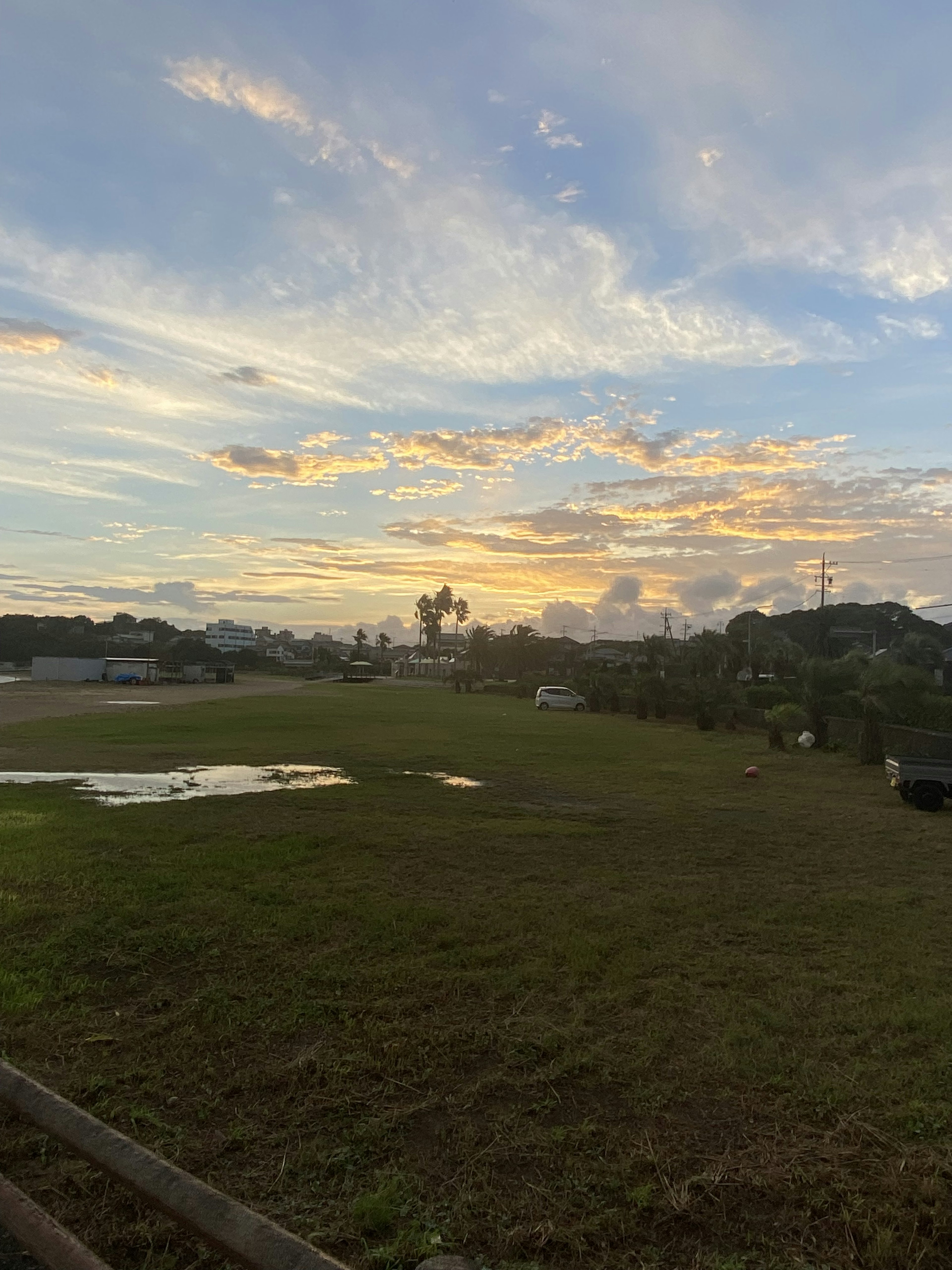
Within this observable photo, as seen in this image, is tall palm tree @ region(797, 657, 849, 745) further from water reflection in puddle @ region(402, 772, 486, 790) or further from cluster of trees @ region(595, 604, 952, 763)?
water reflection in puddle @ region(402, 772, 486, 790)

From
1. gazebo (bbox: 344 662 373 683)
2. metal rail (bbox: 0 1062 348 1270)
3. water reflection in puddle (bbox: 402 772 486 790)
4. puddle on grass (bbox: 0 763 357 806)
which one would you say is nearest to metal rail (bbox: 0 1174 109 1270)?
metal rail (bbox: 0 1062 348 1270)

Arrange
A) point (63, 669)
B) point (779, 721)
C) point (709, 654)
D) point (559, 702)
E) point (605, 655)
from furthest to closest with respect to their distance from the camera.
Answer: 1. point (605, 655)
2. point (63, 669)
3. point (709, 654)
4. point (559, 702)
5. point (779, 721)

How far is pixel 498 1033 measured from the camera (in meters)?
4.65

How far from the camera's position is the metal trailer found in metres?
13.4

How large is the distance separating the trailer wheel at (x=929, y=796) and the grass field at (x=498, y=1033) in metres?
3.27

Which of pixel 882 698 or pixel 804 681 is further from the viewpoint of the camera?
pixel 804 681

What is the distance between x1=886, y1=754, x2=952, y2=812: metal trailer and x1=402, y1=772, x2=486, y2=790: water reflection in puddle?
7.28 m

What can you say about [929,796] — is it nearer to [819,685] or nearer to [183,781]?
[819,685]

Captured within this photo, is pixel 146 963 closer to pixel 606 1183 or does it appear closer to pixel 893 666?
pixel 606 1183

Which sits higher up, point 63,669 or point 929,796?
point 929,796

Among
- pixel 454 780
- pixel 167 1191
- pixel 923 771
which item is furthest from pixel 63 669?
pixel 167 1191

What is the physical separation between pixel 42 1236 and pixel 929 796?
14068mm

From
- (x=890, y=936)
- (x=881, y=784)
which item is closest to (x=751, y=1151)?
(x=890, y=936)

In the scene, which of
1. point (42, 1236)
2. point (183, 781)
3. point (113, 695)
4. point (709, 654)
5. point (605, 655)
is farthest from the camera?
point (605, 655)
